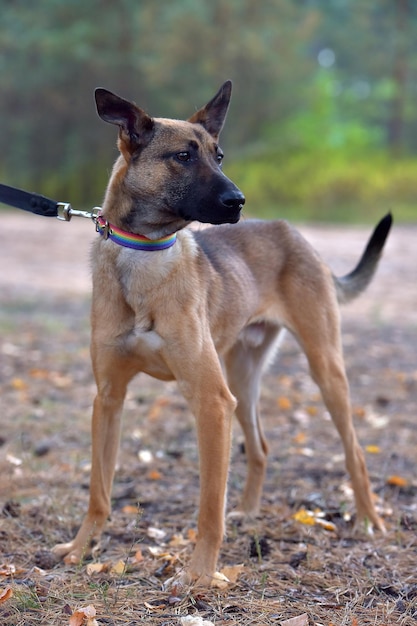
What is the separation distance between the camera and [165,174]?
384 cm

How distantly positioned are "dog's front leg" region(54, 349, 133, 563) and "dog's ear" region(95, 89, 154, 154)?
105 centimetres

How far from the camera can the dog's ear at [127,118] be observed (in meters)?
3.78

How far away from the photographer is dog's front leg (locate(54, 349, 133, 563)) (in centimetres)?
406

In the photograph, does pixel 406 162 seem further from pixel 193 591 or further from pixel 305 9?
pixel 193 591

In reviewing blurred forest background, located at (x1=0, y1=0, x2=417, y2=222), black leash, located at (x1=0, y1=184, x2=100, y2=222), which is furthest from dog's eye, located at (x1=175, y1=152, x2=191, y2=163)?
blurred forest background, located at (x1=0, y1=0, x2=417, y2=222)

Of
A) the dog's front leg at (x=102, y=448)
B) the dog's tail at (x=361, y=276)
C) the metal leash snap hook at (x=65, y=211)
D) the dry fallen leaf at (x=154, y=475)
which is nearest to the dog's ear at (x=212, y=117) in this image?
the metal leash snap hook at (x=65, y=211)

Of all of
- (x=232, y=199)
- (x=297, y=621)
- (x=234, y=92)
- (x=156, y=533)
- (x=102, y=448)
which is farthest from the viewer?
(x=234, y=92)

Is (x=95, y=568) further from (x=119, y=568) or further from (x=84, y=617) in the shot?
(x=84, y=617)

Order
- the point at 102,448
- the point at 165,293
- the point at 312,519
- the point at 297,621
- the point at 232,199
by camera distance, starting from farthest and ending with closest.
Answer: the point at 312,519 < the point at 102,448 < the point at 165,293 < the point at 232,199 < the point at 297,621

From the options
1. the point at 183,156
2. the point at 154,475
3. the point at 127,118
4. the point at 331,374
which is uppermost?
the point at 127,118

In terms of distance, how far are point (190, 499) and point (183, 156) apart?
2201mm

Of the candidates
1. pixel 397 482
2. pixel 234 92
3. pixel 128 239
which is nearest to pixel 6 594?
pixel 128 239

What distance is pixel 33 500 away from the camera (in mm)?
4832

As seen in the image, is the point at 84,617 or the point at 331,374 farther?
the point at 331,374
